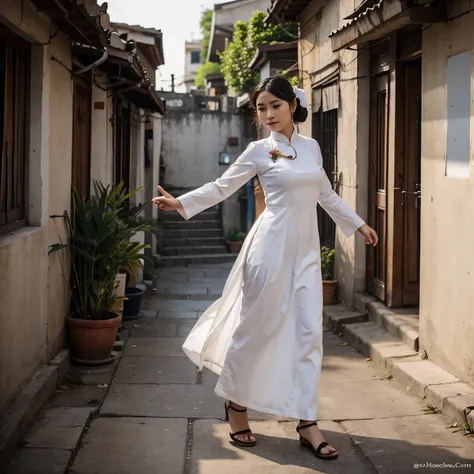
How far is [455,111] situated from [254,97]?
6.18 ft

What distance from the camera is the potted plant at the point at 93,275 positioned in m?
7.26

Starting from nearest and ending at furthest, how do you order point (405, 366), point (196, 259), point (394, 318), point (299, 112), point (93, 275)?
point (299, 112) < point (405, 366) < point (93, 275) < point (394, 318) < point (196, 259)

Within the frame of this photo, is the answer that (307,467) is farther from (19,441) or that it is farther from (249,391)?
(19,441)

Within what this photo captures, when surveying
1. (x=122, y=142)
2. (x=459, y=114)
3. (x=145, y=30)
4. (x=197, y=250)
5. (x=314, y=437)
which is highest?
(x=145, y=30)

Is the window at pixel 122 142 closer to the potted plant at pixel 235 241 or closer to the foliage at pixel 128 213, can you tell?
the foliage at pixel 128 213

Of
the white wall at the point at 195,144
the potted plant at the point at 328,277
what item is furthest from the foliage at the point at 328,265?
the white wall at the point at 195,144

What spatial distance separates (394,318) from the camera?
7.85 metres

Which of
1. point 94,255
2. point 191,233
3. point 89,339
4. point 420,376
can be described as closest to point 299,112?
point 420,376

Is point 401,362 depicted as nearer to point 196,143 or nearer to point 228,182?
point 228,182

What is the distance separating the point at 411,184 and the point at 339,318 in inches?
66.6

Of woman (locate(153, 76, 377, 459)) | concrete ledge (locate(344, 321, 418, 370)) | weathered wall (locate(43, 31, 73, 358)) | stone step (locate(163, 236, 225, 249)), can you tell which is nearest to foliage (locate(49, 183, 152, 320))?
weathered wall (locate(43, 31, 73, 358))

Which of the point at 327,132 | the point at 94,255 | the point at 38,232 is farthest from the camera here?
the point at 327,132

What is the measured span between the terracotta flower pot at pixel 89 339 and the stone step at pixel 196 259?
33.2ft

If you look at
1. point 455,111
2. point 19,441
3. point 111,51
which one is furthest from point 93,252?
point 455,111
